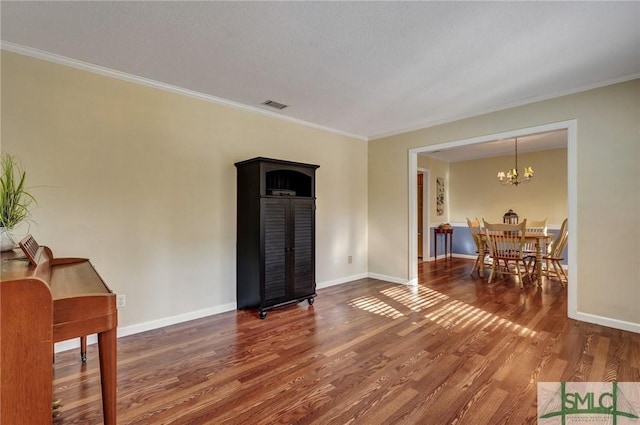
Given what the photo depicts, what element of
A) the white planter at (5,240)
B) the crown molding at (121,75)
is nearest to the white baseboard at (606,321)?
the crown molding at (121,75)

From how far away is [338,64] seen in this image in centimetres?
258

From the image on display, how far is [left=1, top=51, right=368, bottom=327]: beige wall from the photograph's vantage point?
2350 millimetres

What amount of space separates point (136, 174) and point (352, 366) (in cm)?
249

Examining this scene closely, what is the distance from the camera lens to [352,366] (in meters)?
2.20

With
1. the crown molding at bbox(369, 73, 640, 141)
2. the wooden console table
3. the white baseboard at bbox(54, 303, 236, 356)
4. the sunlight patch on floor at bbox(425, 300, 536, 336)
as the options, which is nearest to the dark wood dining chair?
the sunlight patch on floor at bbox(425, 300, 536, 336)

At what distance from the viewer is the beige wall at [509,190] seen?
5973 mm

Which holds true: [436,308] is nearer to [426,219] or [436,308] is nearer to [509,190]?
[426,219]

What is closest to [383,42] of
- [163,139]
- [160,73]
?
[160,73]

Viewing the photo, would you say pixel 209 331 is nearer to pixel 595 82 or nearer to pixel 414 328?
pixel 414 328

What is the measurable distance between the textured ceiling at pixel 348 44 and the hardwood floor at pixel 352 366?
2362mm

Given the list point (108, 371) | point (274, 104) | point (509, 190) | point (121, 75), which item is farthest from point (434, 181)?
point (108, 371)

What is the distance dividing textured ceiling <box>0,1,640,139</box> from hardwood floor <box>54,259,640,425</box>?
2.36 meters

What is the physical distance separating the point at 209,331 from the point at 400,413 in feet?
6.11

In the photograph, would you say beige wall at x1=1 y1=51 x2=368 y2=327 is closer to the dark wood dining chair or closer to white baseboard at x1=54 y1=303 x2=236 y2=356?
white baseboard at x1=54 y1=303 x2=236 y2=356
